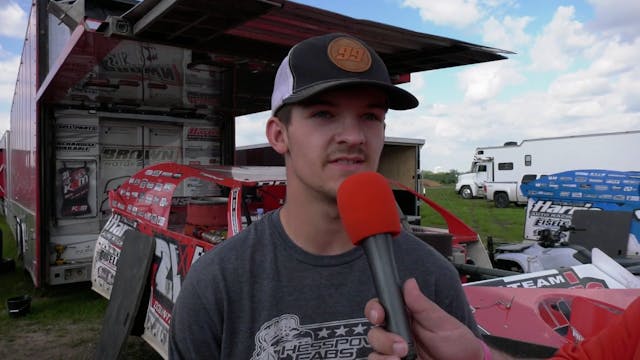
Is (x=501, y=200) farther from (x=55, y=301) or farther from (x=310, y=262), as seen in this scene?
(x=310, y=262)

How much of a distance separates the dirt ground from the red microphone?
183 inches

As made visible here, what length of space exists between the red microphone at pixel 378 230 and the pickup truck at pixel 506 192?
24.3m

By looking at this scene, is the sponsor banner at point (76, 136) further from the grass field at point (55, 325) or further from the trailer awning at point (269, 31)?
the trailer awning at point (269, 31)

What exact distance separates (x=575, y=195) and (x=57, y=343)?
9031mm

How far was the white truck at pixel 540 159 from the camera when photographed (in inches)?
787

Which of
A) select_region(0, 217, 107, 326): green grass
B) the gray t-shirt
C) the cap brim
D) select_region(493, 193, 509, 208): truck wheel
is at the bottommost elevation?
select_region(0, 217, 107, 326): green grass

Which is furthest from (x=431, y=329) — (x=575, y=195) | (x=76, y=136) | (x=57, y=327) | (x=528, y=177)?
(x=528, y=177)

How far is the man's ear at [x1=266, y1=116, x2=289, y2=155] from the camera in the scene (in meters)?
1.40

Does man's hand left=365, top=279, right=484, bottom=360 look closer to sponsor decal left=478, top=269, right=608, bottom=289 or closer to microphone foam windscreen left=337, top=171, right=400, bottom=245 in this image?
microphone foam windscreen left=337, top=171, right=400, bottom=245

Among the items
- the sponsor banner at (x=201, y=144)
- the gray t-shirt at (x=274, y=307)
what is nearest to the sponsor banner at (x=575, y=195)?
the sponsor banner at (x=201, y=144)

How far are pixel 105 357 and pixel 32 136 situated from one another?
13.6ft

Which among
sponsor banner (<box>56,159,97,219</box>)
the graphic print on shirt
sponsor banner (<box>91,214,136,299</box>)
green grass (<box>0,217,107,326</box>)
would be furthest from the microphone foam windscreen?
sponsor banner (<box>56,159,97,219</box>)

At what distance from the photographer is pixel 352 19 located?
450 centimetres

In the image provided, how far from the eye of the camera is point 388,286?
0.92m
